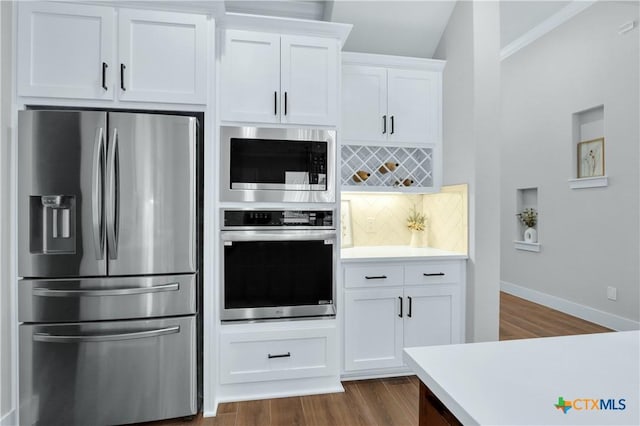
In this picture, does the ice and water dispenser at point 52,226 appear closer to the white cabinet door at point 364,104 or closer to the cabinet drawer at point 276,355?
the cabinet drawer at point 276,355

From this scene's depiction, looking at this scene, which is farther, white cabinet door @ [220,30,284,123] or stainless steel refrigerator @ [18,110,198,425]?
white cabinet door @ [220,30,284,123]

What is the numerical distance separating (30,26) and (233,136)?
1.25 metres

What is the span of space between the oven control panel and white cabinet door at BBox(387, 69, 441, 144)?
1039mm

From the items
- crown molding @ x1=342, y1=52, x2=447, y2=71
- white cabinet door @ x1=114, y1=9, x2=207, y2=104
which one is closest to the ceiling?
crown molding @ x1=342, y1=52, x2=447, y2=71

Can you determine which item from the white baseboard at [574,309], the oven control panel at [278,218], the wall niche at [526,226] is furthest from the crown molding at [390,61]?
the white baseboard at [574,309]

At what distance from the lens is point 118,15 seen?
6.59 ft

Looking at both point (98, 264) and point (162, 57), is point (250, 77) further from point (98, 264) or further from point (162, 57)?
Result: point (98, 264)

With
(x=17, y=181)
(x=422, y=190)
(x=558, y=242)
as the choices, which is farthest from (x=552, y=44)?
(x=17, y=181)

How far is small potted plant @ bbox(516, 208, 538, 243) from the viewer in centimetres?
469

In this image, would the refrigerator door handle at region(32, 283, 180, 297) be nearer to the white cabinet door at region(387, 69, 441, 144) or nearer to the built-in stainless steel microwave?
the built-in stainless steel microwave

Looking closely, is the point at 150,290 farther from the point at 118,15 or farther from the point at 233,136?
the point at 118,15

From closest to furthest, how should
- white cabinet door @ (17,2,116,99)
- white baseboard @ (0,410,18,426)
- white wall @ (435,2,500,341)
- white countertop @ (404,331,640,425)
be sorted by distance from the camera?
white countertop @ (404,331,640,425) → white baseboard @ (0,410,18,426) → white cabinet door @ (17,2,116,99) → white wall @ (435,2,500,341)

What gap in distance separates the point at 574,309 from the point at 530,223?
1.23 m

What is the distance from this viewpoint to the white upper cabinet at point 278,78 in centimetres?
229
